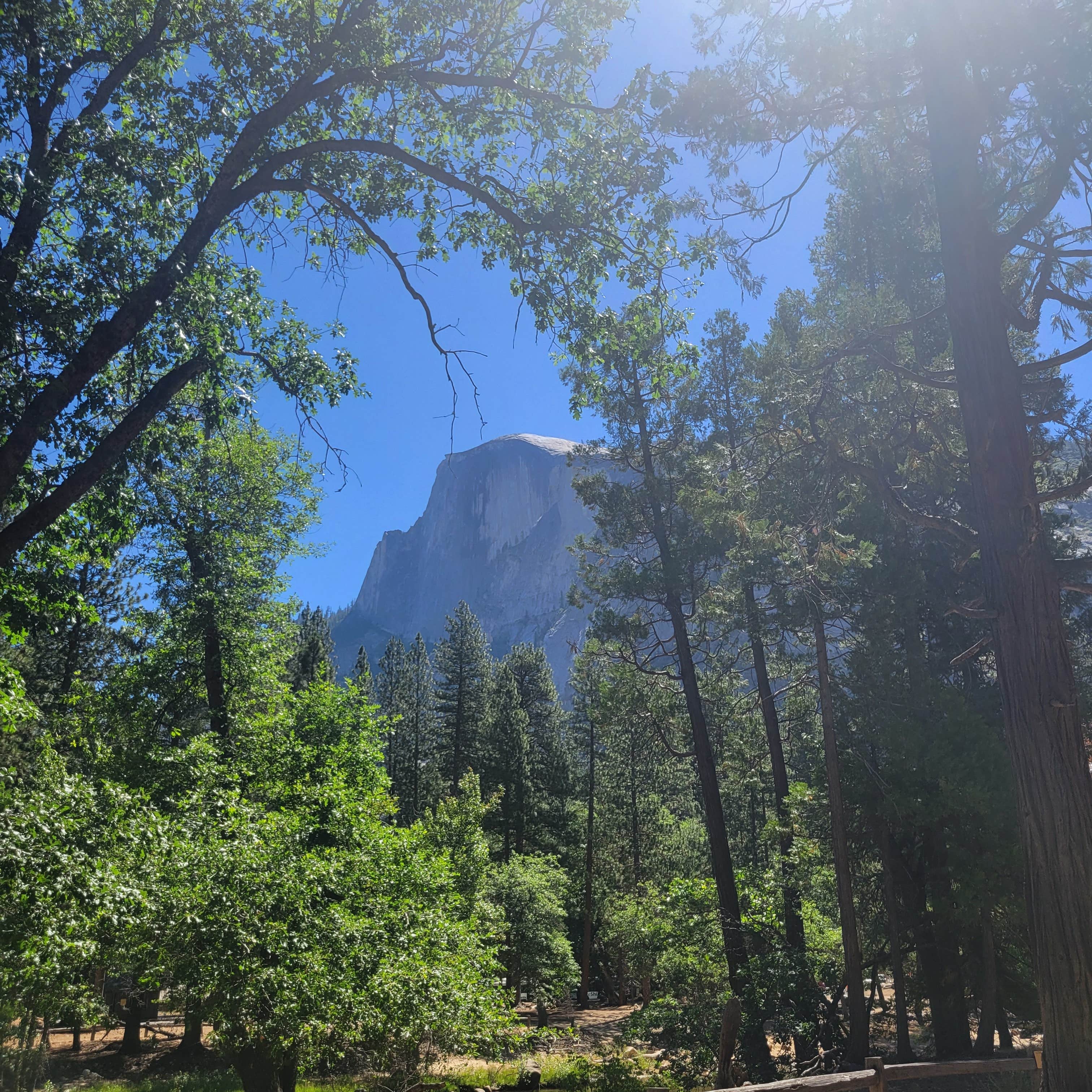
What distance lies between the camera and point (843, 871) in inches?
442

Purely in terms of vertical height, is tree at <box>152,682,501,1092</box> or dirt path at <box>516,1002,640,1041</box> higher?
tree at <box>152,682,501,1092</box>

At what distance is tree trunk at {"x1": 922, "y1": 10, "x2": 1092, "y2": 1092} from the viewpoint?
424 centimetres

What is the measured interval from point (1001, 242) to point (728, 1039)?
8.72 m

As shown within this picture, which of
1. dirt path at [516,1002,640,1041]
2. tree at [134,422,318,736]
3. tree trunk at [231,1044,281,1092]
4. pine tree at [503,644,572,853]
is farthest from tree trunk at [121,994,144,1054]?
pine tree at [503,644,572,853]

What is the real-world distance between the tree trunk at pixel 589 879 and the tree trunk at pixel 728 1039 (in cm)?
2108

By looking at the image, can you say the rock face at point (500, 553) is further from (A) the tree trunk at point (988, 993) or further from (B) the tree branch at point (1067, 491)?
(B) the tree branch at point (1067, 491)

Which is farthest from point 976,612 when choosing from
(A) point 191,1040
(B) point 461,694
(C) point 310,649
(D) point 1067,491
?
(C) point 310,649

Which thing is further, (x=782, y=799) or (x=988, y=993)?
(x=782, y=799)

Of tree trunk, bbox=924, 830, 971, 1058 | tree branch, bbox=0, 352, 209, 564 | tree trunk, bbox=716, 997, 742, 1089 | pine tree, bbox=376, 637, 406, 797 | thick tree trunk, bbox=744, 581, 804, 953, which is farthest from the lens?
pine tree, bbox=376, 637, 406, 797

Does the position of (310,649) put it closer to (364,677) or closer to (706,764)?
(364,677)

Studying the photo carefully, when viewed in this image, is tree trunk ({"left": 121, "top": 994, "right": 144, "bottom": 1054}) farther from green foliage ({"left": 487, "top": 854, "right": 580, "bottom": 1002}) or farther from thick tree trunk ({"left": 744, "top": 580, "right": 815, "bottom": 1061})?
thick tree trunk ({"left": 744, "top": 580, "right": 815, "bottom": 1061})

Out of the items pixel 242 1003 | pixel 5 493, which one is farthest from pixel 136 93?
pixel 242 1003

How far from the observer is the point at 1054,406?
37.4ft

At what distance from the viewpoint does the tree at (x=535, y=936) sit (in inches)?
949
